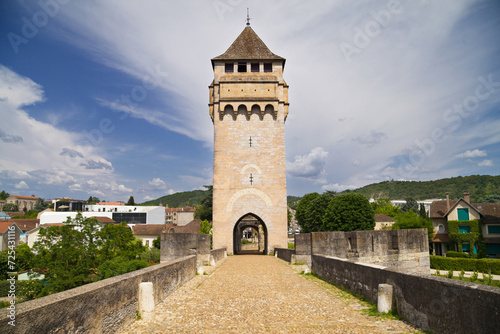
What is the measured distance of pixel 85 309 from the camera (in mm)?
3656

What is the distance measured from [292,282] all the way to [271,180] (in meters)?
13.9

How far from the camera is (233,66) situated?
24156 mm

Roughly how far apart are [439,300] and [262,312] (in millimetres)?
2763

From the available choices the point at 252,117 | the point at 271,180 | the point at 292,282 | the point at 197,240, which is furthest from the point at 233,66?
the point at 292,282

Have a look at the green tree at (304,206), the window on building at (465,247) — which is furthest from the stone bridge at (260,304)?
the green tree at (304,206)

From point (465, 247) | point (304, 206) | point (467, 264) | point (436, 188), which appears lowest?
point (467, 264)

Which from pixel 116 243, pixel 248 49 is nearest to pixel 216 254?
pixel 248 49

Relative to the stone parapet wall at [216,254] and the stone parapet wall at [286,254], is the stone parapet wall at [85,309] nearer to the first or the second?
the stone parapet wall at [216,254]

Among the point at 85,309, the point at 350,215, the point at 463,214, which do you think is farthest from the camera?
the point at 463,214

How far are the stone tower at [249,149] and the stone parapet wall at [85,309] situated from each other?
16519 millimetres

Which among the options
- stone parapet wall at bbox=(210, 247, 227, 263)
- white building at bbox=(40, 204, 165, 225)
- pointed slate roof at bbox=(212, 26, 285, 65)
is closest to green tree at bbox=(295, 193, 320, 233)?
pointed slate roof at bbox=(212, 26, 285, 65)

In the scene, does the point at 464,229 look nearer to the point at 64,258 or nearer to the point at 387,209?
the point at 387,209

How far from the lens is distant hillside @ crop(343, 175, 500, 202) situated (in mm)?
104825

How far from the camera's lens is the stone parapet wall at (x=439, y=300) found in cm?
344
